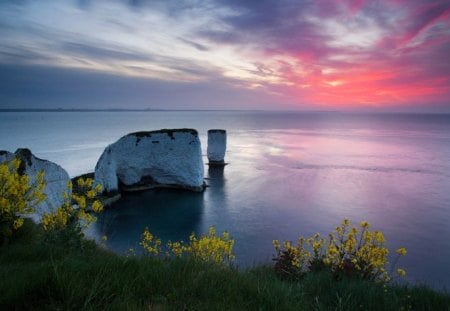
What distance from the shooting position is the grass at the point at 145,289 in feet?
11.6

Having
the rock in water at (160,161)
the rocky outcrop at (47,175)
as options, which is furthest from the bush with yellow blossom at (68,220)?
the rock in water at (160,161)

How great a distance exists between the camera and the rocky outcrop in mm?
16844

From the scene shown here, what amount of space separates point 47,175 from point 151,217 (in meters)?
10.5

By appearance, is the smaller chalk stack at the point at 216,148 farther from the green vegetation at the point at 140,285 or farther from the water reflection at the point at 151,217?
the green vegetation at the point at 140,285

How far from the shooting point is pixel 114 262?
462 centimetres

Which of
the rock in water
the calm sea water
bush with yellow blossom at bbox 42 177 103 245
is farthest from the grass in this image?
the rock in water

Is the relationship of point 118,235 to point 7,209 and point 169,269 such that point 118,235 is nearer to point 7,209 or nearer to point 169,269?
point 7,209

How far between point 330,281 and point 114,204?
93.0 feet

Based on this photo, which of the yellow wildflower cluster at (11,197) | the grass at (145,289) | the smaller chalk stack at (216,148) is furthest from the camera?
the smaller chalk stack at (216,148)

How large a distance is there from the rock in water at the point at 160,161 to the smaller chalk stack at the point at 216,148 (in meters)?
15.0

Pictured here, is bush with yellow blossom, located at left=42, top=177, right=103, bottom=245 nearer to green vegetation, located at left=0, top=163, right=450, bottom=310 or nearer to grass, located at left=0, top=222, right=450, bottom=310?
green vegetation, located at left=0, top=163, right=450, bottom=310

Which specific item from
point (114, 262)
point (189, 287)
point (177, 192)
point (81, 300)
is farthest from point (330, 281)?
point (177, 192)

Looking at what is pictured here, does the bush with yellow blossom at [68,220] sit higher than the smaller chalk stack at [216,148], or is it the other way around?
the bush with yellow blossom at [68,220]

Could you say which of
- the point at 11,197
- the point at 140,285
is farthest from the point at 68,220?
the point at 140,285
